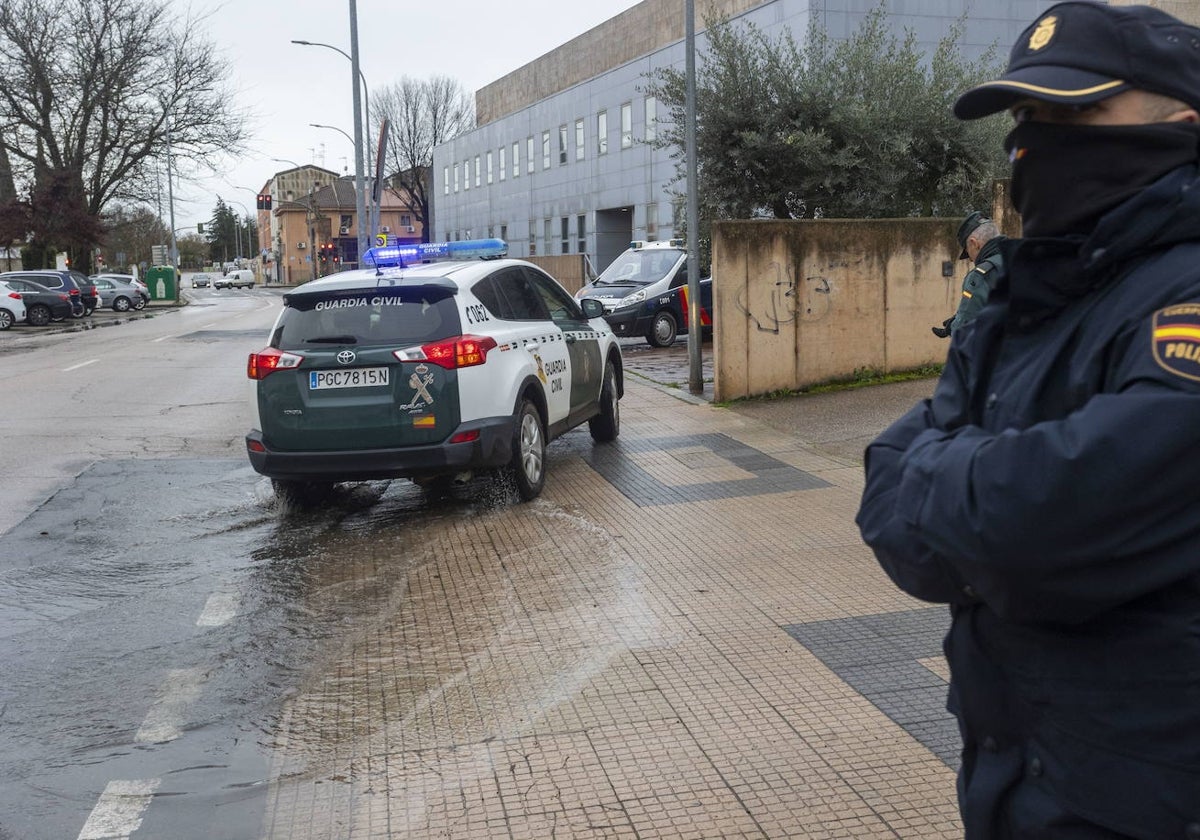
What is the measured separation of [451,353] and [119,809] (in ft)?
14.6

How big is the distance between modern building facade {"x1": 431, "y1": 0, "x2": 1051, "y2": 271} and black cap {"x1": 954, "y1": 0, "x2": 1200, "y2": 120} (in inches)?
1197

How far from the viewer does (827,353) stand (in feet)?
45.2

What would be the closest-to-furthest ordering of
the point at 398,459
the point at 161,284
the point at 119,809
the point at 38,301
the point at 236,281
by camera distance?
the point at 119,809, the point at 398,459, the point at 38,301, the point at 161,284, the point at 236,281

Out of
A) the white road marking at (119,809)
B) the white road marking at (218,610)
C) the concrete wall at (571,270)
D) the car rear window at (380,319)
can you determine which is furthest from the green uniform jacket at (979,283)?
the concrete wall at (571,270)

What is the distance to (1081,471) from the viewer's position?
1.48m

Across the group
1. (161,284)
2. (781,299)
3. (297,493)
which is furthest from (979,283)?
(161,284)

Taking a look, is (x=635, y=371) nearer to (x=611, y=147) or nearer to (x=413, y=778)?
(x=413, y=778)

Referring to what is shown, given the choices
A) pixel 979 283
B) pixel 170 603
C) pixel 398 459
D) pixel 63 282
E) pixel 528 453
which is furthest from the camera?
pixel 63 282

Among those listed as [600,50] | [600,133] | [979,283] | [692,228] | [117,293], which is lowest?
[979,283]

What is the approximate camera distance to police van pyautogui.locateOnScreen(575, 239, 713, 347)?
21531 millimetres

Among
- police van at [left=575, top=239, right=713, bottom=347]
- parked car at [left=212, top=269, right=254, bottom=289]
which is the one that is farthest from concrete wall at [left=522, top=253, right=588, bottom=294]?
parked car at [left=212, top=269, right=254, bottom=289]

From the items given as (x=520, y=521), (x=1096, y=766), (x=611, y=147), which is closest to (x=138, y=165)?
(x=611, y=147)

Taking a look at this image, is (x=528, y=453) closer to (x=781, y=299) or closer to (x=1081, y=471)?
(x=781, y=299)

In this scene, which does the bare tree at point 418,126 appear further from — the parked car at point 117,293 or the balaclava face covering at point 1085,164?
the balaclava face covering at point 1085,164
